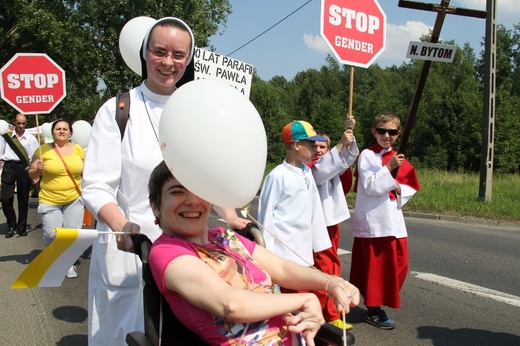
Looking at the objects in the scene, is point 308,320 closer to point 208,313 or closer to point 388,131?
point 208,313

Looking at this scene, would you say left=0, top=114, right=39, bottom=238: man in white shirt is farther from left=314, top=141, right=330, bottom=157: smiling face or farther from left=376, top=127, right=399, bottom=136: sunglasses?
left=376, top=127, right=399, bottom=136: sunglasses

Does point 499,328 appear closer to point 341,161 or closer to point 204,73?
point 341,161

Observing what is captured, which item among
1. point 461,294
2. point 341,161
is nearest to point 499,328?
point 461,294

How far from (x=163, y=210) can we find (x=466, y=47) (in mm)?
65356

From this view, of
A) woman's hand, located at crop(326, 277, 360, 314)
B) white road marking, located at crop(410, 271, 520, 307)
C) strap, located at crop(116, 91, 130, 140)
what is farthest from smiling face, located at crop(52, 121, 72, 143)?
woman's hand, located at crop(326, 277, 360, 314)

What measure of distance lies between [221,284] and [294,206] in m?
2.53

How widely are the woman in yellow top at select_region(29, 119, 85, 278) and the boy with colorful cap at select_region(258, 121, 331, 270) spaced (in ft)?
10.9

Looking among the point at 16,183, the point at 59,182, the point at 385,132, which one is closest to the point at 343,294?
the point at 385,132

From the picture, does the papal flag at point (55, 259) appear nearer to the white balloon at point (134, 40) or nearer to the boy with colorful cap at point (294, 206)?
the white balloon at point (134, 40)

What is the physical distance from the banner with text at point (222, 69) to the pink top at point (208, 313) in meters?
4.14

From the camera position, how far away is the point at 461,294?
5.96 metres

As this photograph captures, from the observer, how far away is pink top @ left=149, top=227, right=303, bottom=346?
6.27ft

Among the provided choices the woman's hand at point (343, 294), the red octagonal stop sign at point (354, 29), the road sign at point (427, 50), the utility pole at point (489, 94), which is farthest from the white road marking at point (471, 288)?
the utility pole at point (489, 94)

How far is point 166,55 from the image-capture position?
2365 millimetres
